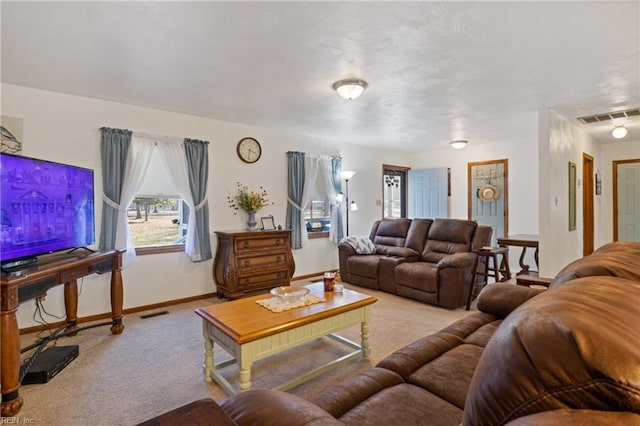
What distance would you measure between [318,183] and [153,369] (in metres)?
3.86

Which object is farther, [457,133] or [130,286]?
[457,133]

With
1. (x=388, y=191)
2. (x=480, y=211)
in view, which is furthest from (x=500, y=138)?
(x=388, y=191)

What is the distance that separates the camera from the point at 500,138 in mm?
5785

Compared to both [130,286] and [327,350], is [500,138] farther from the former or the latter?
[130,286]

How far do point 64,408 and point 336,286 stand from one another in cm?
202

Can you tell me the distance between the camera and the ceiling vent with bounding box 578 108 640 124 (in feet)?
13.7

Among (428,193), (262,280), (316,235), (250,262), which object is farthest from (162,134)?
(428,193)

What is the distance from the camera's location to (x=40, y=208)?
247cm

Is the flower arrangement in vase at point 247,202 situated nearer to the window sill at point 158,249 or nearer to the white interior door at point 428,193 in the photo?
the window sill at point 158,249

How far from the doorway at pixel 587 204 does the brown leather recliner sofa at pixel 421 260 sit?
9.29 ft

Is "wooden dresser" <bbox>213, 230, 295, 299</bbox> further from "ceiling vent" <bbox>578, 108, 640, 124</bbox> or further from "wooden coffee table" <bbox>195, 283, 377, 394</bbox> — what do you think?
"ceiling vent" <bbox>578, 108, 640, 124</bbox>

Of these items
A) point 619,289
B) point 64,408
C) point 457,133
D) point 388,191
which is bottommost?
point 64,408

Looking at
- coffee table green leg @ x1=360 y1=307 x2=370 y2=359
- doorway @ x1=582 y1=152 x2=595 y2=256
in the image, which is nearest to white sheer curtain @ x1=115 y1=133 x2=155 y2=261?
coffee table green leg @ x1=360 y1=307 x2=370 y2=359

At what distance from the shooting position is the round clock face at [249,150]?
466 centimetres
